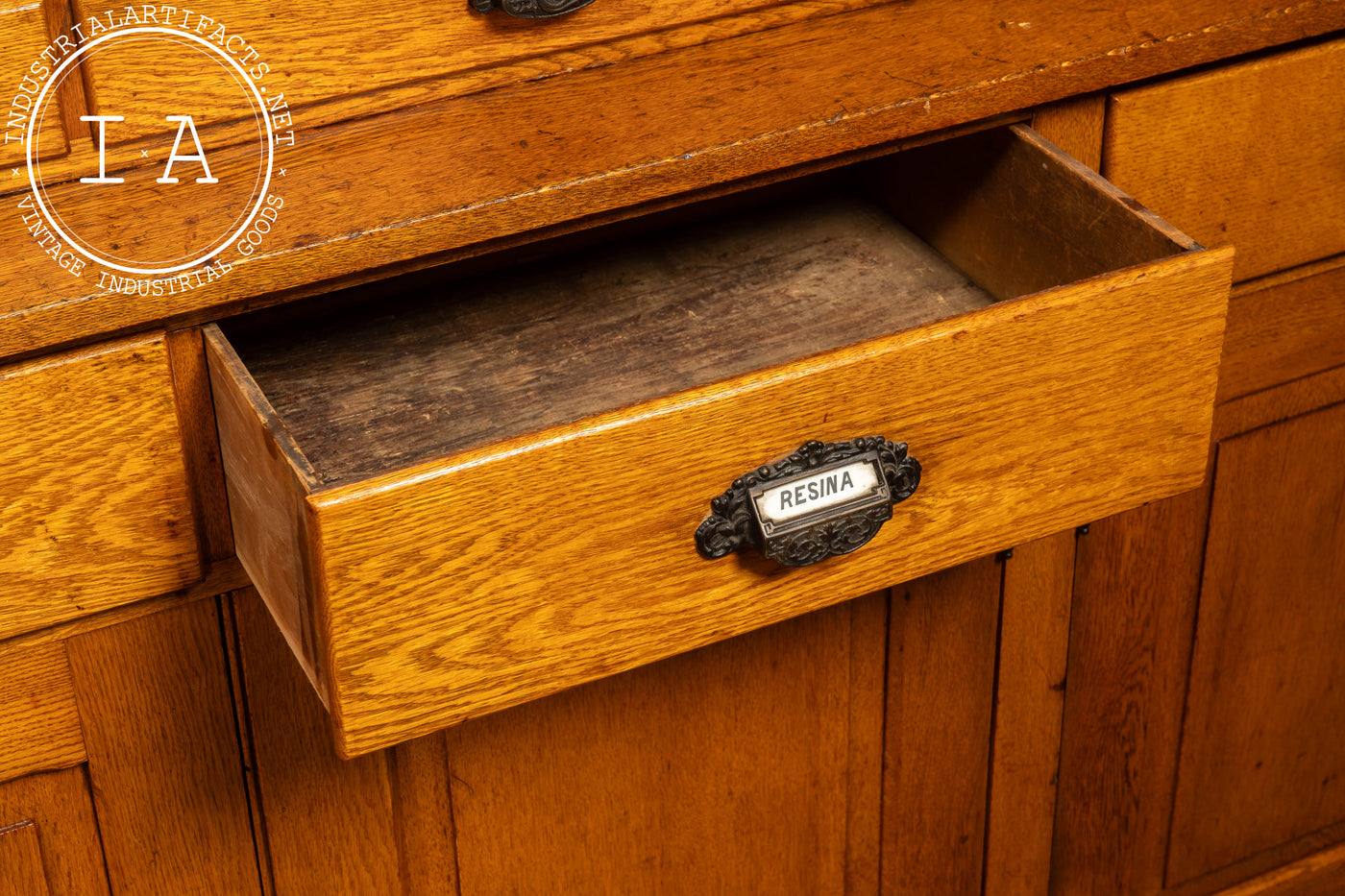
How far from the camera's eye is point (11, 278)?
0.70m

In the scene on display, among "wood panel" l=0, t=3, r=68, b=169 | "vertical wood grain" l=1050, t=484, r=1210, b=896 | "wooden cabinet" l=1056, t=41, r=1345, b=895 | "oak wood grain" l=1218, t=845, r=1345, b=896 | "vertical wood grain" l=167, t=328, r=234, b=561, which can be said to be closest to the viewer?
"wood panel" l=0, t=3, r=68, b=169

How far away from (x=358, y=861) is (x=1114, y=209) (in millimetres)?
558

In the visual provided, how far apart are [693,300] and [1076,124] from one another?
25 centimetres

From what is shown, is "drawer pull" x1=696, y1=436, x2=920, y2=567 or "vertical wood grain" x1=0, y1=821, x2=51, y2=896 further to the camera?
"vertical wood grain" x1=0, y1=821, x2=51, y2=896

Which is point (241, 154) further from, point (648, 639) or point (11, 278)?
point (648, 639)

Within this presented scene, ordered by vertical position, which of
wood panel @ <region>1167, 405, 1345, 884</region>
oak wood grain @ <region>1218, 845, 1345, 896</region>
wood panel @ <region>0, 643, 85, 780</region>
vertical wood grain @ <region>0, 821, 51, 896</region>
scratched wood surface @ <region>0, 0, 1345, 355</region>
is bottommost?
oak wood grain @ <region>1218, 845, 1345, 896</region>

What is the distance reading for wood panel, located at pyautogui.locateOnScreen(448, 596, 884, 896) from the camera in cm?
97

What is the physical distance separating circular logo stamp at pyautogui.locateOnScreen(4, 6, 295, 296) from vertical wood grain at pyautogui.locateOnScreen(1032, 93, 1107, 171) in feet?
1.44

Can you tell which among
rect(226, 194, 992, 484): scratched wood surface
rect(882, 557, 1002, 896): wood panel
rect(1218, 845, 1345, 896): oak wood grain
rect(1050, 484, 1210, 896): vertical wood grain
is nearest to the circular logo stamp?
rect(226, 194, 992, 484): scratched wood surface

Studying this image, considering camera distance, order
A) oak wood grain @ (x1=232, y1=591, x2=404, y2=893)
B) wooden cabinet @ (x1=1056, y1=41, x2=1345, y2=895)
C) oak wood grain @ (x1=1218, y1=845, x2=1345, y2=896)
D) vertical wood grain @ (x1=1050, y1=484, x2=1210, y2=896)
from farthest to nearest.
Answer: oak wood grain @ (x1=1218, y1=845, x2=1345, y2=896)
vertical wood grain @ (x1=1050, y1=484, x2=1210, y2=896)
wooden cabinet @ (x1=1056, y1=41, x2=1345, y2=895)
oak wood grain @ (x1=232, y1=591, x2=404, y2=893)

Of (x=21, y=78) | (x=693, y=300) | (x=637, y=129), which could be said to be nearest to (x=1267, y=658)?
(x=693, y=300)

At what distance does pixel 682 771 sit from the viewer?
3.35 ft

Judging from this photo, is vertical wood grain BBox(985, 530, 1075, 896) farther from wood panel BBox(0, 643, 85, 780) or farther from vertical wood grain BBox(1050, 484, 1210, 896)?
wood panel BBox(0, 643, 85, 780)

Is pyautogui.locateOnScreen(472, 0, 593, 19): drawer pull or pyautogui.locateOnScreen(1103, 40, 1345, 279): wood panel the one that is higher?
pyautogui.locateOnScreen(472, 0, 593, 19): drawer pull
